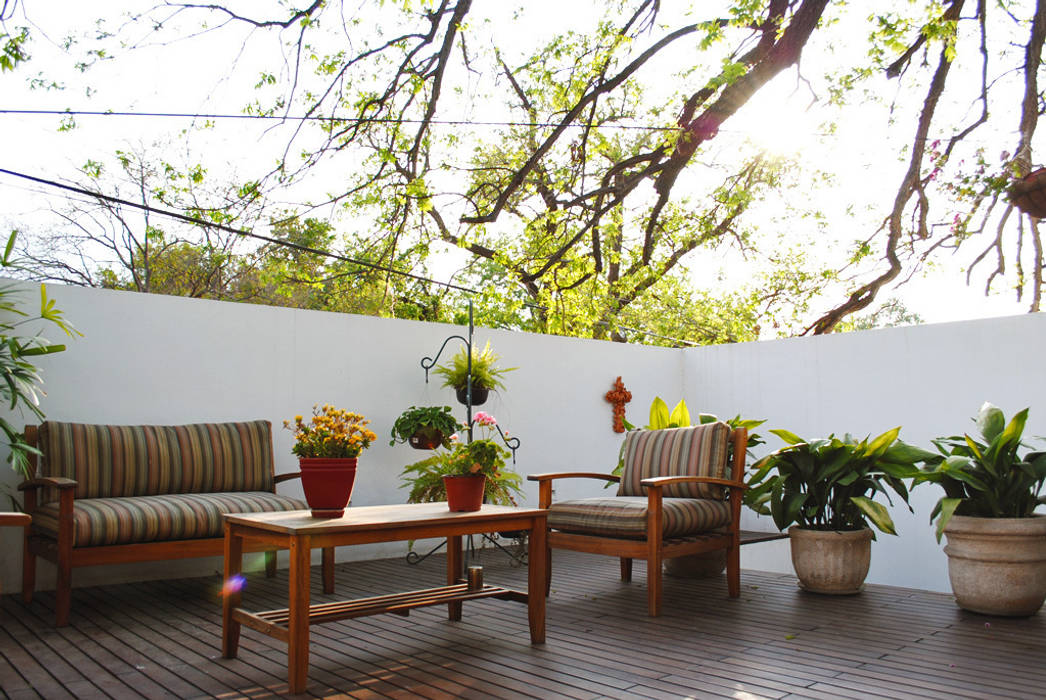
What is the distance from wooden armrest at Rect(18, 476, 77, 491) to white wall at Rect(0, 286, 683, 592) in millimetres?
471

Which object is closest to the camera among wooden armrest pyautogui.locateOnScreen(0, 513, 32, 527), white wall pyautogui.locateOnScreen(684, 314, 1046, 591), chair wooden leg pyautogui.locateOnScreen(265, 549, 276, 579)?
wooden armrest pyautogui.locateOnScreen(0, 513, 32, 527)

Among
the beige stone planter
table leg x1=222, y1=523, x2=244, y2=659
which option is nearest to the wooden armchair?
the beige stone planter

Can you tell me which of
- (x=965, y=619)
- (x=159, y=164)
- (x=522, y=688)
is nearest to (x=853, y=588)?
(x=965, y=619)

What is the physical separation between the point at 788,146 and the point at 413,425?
4.82m

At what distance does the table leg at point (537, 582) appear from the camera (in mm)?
2982

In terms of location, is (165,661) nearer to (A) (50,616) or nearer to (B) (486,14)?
(A) (50,616)

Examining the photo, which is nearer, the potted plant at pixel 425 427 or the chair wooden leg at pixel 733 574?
the chair wooden leg at pixel 733 574

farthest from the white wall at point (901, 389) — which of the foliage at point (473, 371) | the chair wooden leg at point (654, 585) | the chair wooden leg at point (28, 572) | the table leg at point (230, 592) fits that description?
the chair wooden leg at point (28, 572)

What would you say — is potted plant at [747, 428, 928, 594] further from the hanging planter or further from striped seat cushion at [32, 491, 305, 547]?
striped seat cushion at [32, 491, 305, 547]

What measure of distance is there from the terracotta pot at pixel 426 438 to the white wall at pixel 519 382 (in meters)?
0.29

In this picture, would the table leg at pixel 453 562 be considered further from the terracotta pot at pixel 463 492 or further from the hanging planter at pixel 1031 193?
the hanging planter at pixel 1031 193

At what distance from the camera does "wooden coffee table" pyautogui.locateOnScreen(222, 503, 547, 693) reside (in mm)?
2393

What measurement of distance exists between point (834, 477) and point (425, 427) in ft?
8.14

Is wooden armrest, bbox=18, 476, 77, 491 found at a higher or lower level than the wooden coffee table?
higher
